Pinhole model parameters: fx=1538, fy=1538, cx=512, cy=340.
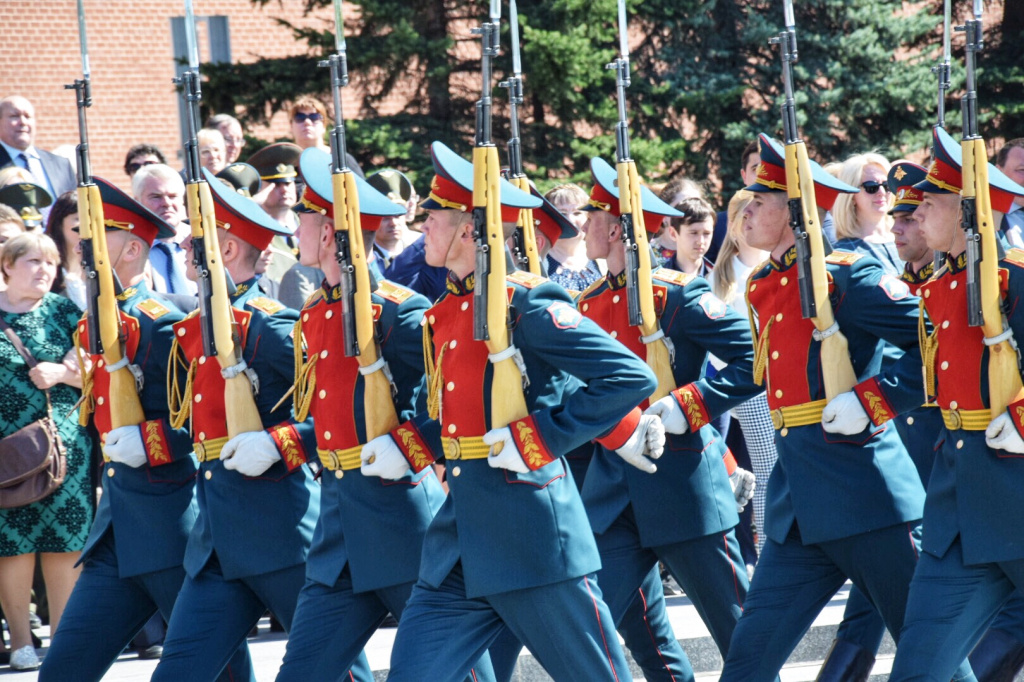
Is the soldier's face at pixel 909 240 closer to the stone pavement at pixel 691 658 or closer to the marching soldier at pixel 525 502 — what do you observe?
the stone pavement at pixel 691 658

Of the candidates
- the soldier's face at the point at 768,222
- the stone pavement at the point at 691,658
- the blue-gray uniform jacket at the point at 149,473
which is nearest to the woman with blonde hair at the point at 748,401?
the stone pavement at the point at 691,658

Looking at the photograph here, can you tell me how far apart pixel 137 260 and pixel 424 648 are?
Answer: 2.29m

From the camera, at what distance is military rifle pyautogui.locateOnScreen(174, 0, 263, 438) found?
5.22 metres

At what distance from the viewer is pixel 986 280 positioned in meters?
4.68

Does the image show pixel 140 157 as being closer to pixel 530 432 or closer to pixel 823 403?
pixel 823 403

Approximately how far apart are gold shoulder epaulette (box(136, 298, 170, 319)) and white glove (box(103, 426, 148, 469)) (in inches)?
17.7

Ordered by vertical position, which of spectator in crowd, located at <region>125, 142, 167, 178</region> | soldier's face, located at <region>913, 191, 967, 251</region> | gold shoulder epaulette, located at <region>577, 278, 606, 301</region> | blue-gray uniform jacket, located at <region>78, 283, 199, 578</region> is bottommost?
blue-gray uniform jacket, located at <region>78, 283, 199, 578</region>

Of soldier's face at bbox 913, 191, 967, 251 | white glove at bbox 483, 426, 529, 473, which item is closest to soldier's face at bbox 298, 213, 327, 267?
white glove at bbox 483, 426, 529, 473

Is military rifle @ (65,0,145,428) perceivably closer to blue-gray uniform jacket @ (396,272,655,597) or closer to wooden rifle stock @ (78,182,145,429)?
wooden rifle stock @ (78,182,145,429)

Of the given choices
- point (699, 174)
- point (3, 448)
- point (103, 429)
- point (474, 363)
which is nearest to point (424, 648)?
point (474, 363)

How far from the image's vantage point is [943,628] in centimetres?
448

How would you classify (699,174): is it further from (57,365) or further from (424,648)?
(424,648)

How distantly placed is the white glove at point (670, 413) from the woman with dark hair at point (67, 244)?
308 centimetres

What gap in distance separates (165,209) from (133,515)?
7.02 ft
